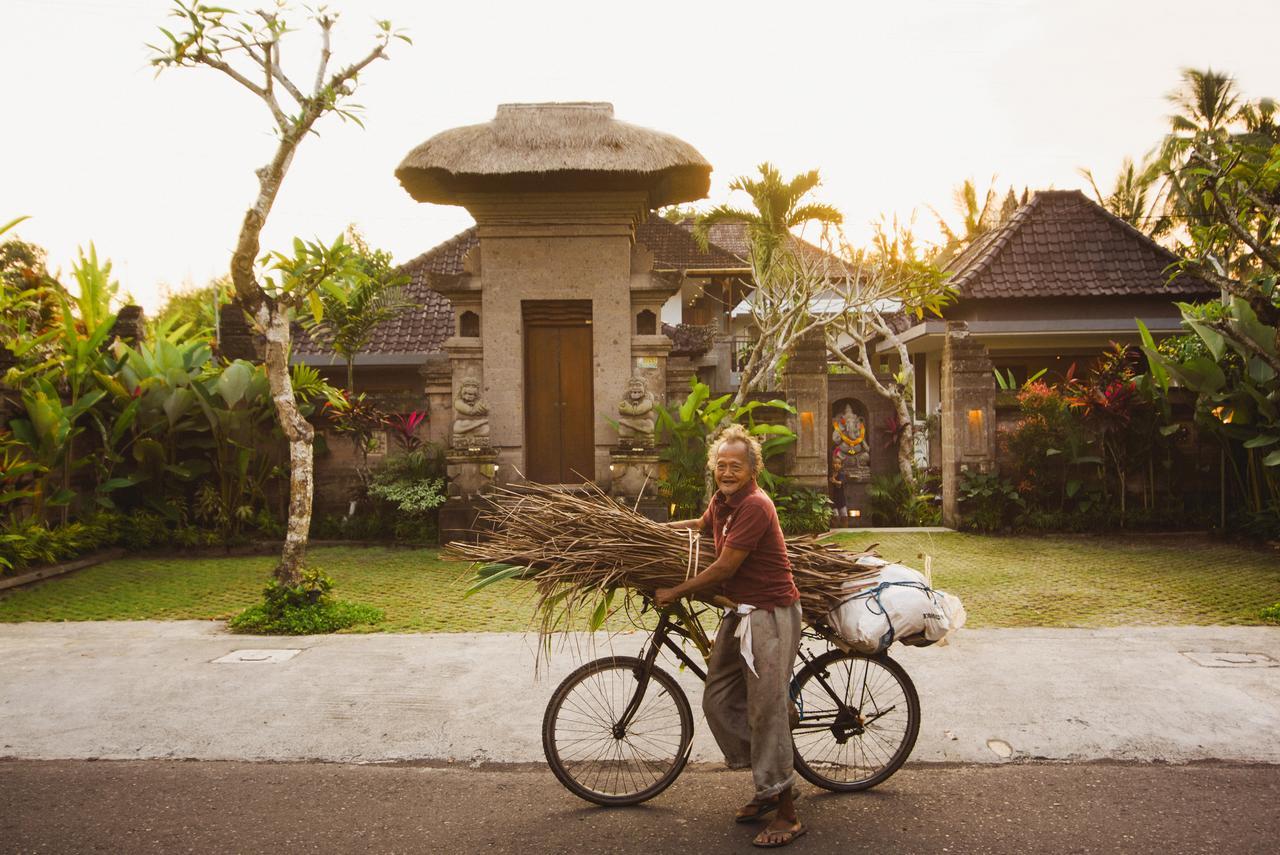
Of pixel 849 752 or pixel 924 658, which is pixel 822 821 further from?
pixel 924 658

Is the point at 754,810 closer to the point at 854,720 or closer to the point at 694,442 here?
the point at 854,720

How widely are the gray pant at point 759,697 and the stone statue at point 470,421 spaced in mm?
7708

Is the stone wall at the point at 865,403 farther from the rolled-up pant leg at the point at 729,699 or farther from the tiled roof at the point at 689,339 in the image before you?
the rolled-up pant leg at the point at 729,699

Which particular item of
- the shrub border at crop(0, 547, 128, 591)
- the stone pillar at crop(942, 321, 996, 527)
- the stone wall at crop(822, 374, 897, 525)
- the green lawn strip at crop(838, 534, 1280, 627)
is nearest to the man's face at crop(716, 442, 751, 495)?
the green lawn strip at crop(838, 534, 1280, 627)

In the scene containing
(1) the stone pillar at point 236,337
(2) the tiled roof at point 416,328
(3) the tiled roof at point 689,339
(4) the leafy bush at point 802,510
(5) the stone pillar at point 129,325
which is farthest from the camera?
(3) the tiled roof at point 689,339

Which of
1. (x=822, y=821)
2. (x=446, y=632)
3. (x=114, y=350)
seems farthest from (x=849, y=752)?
(x=114, y=350)

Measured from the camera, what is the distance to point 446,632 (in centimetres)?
705

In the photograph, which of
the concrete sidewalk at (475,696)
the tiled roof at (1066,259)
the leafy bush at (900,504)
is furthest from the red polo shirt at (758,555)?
the tiled roof at (1066,259)

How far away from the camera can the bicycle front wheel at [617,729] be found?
4.05 meters

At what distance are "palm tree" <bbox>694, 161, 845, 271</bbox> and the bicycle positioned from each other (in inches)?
465

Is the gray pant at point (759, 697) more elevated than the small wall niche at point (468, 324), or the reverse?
the small wall niche at point (468, 324)

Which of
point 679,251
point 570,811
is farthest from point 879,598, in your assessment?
point 679,251

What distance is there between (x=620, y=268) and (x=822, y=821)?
8.88 m

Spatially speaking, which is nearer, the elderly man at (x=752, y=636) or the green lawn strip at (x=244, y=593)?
the elderly man at (x=752, y=636)
